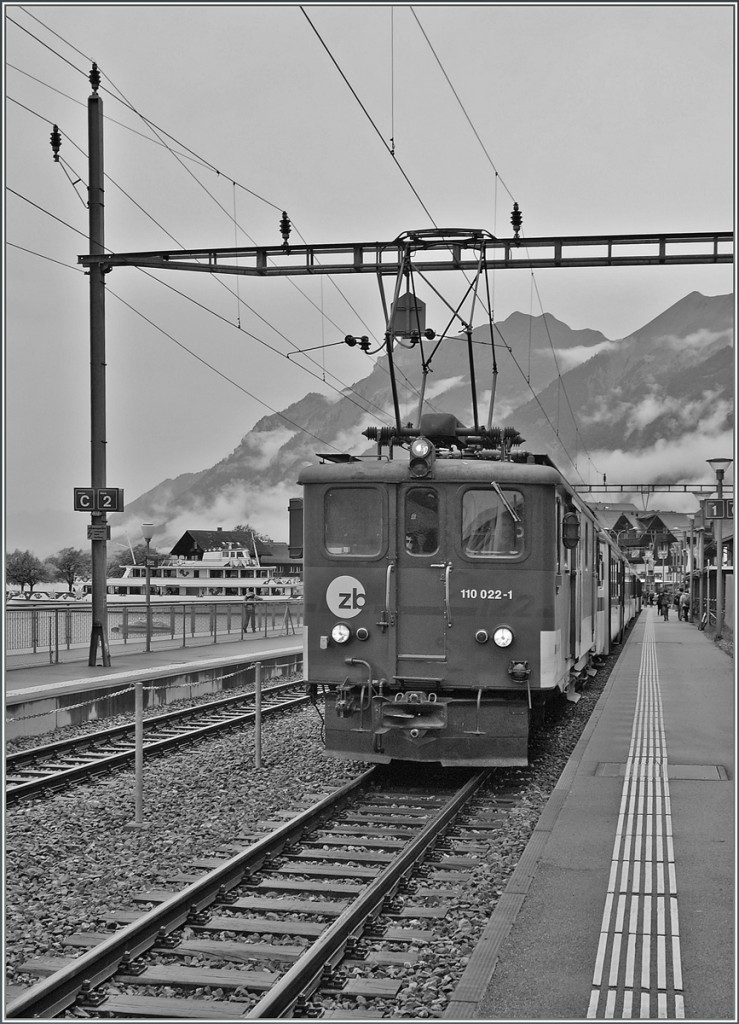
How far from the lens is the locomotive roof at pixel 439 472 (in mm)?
10203

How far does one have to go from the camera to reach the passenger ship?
285 ft

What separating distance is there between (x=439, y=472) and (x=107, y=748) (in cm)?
586

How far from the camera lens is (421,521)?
10.3 m

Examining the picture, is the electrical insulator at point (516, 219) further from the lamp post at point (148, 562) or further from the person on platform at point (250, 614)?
the person on platform at point (250, 614)

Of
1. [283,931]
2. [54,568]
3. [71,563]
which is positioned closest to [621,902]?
[283,931]

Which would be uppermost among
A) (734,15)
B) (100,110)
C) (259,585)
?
(100,110)

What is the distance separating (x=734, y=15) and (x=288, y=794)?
7303 millimetres

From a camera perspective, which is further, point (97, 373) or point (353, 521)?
point (97, 373)

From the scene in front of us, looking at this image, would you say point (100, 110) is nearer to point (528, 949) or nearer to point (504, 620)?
point (504, 620)

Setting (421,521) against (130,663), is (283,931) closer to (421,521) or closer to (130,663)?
(421,521)

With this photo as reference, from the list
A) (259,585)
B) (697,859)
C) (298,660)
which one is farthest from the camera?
(259,585)

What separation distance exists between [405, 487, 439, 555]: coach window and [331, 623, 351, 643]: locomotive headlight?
0.94 m

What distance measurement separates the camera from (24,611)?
21.1 m

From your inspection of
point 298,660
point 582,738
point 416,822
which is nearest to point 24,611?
point 298,660
